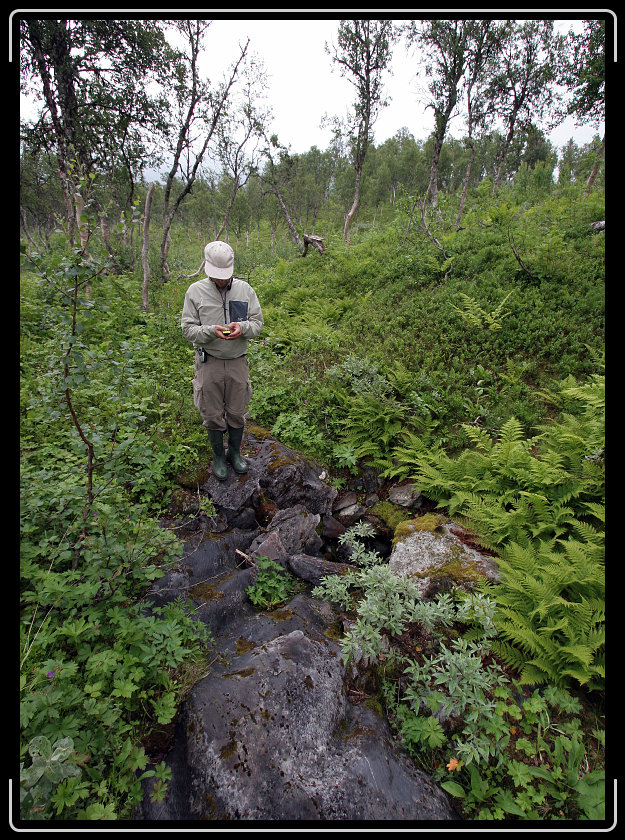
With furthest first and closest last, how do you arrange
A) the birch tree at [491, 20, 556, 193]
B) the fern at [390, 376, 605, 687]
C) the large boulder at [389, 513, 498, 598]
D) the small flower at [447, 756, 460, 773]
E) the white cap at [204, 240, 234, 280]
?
the birch tree at [491, 20, 556, 193] < the white cap at [204, 240, 234, 280] < the large boulder at [389, 513, 498, 598] < the fern at [390, 376, 605, 687] < the small flower at [447, 756, 460, 773]

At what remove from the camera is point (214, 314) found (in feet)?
13.3

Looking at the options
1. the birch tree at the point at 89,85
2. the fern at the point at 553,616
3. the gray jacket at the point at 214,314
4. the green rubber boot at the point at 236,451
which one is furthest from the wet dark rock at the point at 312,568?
the birch tree at the point at 89,85

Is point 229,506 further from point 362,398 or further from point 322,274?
point 322,274

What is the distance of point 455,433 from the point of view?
562cm

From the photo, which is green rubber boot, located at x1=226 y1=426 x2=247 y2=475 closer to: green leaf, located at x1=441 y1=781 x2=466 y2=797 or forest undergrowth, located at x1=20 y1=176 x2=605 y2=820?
forest undergrowth, located at x1=20 y1=176 x2=605 y2=820

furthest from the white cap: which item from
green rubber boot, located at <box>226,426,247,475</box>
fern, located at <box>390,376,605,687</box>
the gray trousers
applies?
fern, located at <box>390,376,605,687</box>

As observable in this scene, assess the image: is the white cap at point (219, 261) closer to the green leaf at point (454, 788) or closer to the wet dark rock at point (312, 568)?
the wet dark rock at point (312, 568)

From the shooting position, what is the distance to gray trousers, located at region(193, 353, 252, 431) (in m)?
4.28

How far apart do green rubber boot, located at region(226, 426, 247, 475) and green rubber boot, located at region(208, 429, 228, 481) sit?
0.45 ft

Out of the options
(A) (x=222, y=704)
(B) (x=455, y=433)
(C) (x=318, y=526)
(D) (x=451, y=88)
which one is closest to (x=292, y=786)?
(A) (x=222, y=704)

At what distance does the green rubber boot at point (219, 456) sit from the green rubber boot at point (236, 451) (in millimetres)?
137

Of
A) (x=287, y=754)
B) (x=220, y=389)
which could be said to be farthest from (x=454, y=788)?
(x=220, y=389)

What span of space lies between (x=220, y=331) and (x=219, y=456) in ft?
5.92

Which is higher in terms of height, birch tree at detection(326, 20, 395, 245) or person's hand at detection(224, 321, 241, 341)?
birch tree at detection(326, 20, 395, 245)
